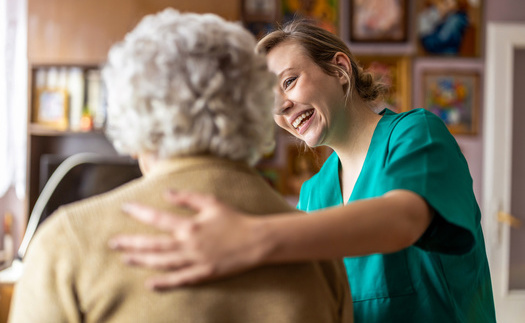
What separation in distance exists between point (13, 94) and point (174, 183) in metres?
3.37

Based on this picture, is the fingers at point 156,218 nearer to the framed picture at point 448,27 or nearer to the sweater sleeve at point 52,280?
the sweater sleeve at point 52,280

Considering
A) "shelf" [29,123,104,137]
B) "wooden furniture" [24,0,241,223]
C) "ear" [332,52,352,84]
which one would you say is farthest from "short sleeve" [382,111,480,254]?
"shelf" [29,123,104,137]

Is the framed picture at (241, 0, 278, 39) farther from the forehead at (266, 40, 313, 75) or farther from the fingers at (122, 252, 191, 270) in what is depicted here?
the fingers at (122, 252, 191, 270)

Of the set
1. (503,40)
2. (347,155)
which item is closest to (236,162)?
(347,155)

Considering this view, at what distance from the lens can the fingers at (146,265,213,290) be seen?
0.71 m

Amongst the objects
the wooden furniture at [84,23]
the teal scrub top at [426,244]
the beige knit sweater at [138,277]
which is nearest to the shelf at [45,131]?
the wooden furniture at [84,23]

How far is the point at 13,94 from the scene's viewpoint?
12.1 feet

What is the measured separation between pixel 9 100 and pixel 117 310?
3393 mm

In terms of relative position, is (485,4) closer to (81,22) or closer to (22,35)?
(81,22)

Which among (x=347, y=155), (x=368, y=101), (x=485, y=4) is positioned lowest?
(x=347, y=155)

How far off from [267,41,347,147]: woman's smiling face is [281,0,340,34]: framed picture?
238 centimetres

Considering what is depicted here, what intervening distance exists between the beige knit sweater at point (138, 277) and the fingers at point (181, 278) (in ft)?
0.04

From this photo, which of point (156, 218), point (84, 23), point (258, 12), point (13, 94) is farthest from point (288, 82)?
point (13, 94)

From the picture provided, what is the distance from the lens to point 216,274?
2.35ft
